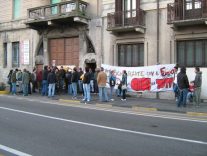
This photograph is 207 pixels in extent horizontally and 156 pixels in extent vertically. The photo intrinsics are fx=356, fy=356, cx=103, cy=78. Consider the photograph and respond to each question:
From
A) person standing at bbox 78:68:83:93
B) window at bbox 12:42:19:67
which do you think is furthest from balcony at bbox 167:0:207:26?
window at bbox 12:42:19:67

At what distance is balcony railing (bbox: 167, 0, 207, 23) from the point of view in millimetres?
18630

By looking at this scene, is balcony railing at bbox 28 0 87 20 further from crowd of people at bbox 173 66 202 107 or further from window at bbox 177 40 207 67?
crowd of people at bbox 173 66 202 107

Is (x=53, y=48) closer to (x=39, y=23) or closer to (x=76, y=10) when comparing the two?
(x=39, y=23)

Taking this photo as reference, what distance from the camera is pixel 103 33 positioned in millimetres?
23141

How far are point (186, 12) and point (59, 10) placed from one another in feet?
30.5

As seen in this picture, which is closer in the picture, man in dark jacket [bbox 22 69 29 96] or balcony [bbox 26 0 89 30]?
man in dark jacket [bbox 22 69 29 96]

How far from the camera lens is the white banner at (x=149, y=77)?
19.2m

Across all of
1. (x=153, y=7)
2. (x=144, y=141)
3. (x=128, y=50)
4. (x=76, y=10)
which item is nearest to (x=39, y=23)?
(x=76, y=10)

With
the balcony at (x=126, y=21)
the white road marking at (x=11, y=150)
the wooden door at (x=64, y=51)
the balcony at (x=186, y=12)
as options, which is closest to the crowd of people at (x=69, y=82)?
the wooden door at (x=64, y=51)

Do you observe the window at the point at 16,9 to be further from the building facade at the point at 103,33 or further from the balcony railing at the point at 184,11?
the balcony railing at the point at 184,11

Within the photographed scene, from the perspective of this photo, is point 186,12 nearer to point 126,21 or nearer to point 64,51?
point 126,21

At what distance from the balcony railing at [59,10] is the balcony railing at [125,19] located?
2.44 meters

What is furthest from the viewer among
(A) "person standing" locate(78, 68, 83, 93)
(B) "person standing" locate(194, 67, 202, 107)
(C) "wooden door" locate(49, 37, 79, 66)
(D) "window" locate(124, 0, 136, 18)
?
(C) "wooden door" locate(49, 37, 79, 66)

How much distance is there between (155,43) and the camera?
2053 centimetres
